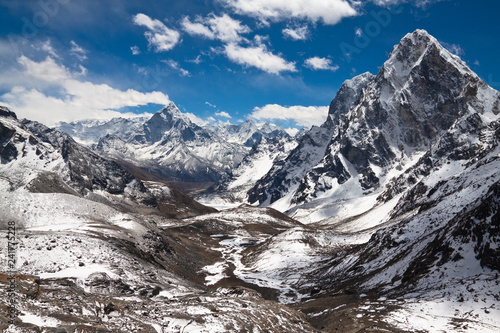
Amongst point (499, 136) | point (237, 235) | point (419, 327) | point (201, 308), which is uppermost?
point (499, 136)

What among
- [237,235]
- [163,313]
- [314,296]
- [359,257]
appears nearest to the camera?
[163,313]

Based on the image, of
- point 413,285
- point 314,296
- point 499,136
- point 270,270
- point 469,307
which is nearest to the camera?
point 469,307

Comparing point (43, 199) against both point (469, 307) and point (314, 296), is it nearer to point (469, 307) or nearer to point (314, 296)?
point (314, 296)

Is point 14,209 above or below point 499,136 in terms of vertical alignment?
below

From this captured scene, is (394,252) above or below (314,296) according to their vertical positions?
above

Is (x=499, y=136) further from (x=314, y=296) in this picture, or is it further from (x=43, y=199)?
(x=43, y=199)

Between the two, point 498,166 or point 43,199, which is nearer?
point 43,199

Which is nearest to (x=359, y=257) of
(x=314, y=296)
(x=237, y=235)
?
(x=314, y=296)

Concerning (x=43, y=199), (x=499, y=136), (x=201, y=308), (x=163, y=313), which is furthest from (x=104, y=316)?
(x=499, y=136)

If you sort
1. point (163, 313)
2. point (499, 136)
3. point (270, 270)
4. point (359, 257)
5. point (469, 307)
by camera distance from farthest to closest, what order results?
point (499, 136), point (270, 270), point (359, 257), point (469, 307), point (163, 313)
